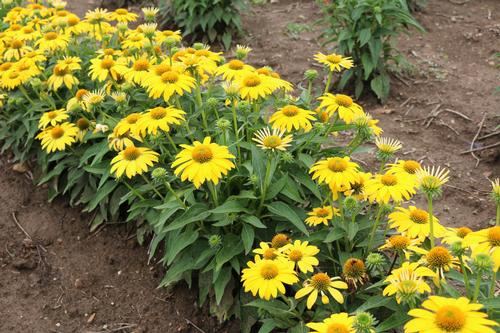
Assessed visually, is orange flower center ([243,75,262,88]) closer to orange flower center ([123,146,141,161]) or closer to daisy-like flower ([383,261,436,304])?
orange flower center ([123,146,141,161])

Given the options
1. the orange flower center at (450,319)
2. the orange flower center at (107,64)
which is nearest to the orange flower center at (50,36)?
the orange flower center at (107,64)

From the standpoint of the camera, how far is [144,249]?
10.8ft

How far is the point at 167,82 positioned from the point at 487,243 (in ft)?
5.54

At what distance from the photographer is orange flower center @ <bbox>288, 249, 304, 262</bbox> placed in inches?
79.5

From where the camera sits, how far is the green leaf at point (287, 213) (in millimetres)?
2375

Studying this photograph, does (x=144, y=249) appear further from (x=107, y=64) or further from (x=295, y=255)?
(x=295, y=255)

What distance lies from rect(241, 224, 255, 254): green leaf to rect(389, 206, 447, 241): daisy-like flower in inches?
24.9

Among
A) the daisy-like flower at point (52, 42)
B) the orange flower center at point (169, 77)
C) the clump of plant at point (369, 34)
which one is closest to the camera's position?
the orange flower center at point (169, 77)

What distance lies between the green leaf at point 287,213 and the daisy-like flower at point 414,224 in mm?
409

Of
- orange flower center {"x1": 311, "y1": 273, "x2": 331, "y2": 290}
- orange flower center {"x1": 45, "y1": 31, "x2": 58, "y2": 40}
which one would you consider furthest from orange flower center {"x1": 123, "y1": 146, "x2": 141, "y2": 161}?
orange flower center {"x1": 45, "y1": 31, "x2": 58, "y2": 40}

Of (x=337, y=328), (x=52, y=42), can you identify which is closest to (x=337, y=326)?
(x=337, y=328)

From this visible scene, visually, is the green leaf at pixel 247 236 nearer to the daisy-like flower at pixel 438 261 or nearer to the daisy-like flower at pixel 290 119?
the daisy-like flower at pixel 290 119

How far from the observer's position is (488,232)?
67.6 inches

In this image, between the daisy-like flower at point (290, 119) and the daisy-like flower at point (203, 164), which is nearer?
the daisy-like flower at point (203, 164)
